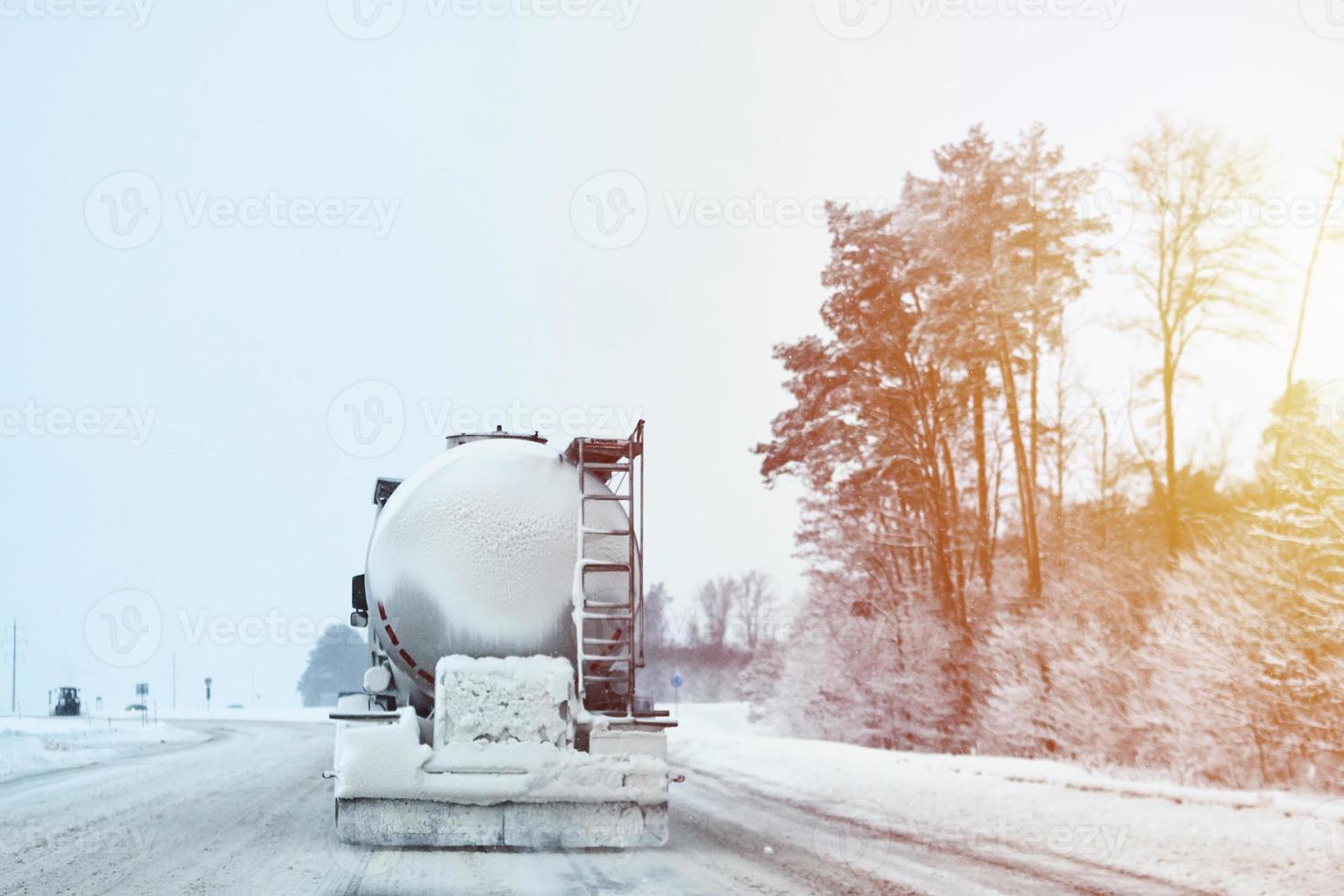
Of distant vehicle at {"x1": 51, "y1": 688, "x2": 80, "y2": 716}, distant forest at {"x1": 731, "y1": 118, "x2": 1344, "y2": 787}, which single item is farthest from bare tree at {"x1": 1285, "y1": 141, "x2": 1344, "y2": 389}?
distant vehicle at {"x1": 51, "y1": 688, "x2": 80, "y2": 716}

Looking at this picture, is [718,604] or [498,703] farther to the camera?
[718,604]

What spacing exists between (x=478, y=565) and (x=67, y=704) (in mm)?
61771

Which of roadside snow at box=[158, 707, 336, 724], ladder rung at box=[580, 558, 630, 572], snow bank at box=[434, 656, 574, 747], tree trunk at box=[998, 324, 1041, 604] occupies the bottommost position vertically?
roadside snow at box=[158, 707, 336, 724]

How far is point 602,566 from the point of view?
10.5 meters

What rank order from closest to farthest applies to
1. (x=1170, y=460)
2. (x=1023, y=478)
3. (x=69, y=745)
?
(x=1170, y=460)
(x=1023, y=478)
(x=69, y=745)

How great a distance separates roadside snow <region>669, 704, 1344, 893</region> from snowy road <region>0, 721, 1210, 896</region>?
558 mm

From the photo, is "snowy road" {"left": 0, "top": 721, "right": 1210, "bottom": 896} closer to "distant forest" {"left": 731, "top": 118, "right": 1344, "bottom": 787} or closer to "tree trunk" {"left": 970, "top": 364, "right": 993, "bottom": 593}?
"distant forest" {"left": 731, "top": 118, "right": 1344, "bottom": 787}

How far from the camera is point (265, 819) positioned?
12.9 meters

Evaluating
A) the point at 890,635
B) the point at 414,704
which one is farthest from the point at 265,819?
the point at 890,635

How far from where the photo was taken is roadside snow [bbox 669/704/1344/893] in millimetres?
9445

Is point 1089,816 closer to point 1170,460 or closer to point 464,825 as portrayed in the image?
point 464,825

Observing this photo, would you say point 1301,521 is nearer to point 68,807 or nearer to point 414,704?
point 414,704

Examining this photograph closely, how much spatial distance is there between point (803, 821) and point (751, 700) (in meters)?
30.9

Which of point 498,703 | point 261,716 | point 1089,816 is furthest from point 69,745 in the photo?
point 261,716
